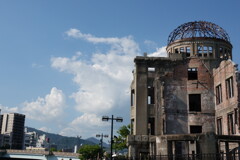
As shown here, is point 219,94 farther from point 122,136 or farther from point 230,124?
point 122,136

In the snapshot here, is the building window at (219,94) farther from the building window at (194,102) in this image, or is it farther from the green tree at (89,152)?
the green tree at (89,152)

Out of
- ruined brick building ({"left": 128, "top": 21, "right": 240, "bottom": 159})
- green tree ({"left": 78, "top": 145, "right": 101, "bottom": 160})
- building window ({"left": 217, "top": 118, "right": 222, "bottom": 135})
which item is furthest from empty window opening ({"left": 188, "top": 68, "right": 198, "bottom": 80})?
green tree ({"left": 78, "top": 145, "right": 101, "bottom": 160})

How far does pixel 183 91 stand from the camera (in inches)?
1476

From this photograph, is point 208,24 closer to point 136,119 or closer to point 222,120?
point 222,120

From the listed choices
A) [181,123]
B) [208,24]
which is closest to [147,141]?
[181,123]

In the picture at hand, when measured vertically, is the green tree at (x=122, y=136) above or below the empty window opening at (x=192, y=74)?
below

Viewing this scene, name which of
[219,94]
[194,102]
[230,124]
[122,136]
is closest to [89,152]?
[122,136]

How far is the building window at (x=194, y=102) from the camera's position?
38.3 metres

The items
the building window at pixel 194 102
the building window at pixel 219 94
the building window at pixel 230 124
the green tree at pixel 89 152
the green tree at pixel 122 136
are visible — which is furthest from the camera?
the green tree at pixel 89 152

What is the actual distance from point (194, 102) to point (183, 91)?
255 cm

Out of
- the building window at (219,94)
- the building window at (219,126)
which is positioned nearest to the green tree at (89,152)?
the building window at (219,126)

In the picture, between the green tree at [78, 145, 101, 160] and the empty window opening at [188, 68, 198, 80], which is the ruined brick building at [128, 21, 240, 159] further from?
the green tree at [78, 145, 101, 160]

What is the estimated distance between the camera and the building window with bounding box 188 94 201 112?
38281mm

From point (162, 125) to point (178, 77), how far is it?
6333 mm
